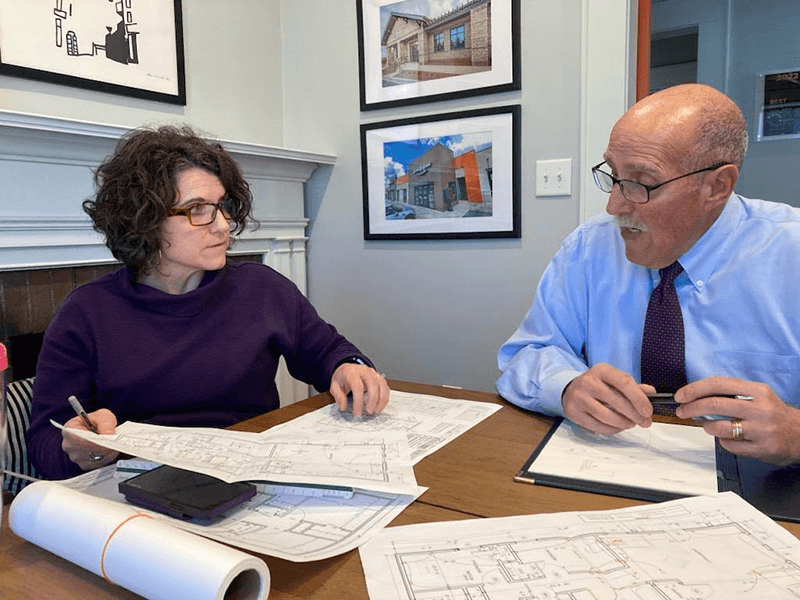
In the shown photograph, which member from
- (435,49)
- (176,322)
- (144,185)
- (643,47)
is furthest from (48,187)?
(643,47)

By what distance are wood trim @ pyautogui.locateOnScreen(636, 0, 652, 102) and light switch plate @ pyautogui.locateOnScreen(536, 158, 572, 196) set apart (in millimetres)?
339

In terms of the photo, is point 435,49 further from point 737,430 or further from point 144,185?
point 737,430

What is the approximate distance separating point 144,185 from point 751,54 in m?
3.71

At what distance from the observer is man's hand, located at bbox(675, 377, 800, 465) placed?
0.75 metres

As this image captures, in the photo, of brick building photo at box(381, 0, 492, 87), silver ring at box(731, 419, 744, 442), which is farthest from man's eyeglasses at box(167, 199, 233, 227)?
brick building photo at box(381, 0, 492, 87)

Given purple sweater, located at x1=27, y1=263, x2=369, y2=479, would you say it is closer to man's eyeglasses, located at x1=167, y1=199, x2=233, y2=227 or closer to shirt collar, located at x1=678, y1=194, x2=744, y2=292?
man's eyeglasses, located at x1=167, y1=199, x2=233, y2=227

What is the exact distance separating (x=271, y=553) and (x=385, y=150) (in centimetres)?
192

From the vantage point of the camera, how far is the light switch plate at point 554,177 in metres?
1.96

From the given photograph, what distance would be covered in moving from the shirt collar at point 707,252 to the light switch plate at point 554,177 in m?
0.87

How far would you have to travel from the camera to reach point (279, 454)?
2.56 ft

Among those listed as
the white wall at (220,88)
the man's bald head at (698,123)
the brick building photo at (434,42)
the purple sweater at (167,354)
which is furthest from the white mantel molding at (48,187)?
the man's bald head at (698,123)

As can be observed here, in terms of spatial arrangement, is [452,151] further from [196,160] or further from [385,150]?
[196,160]

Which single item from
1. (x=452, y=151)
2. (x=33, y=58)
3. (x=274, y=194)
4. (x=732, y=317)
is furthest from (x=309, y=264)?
(x=732, y=317)

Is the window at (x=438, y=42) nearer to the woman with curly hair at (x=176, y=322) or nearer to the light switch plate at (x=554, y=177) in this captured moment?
the light switch plate at (x=554, y=177)
